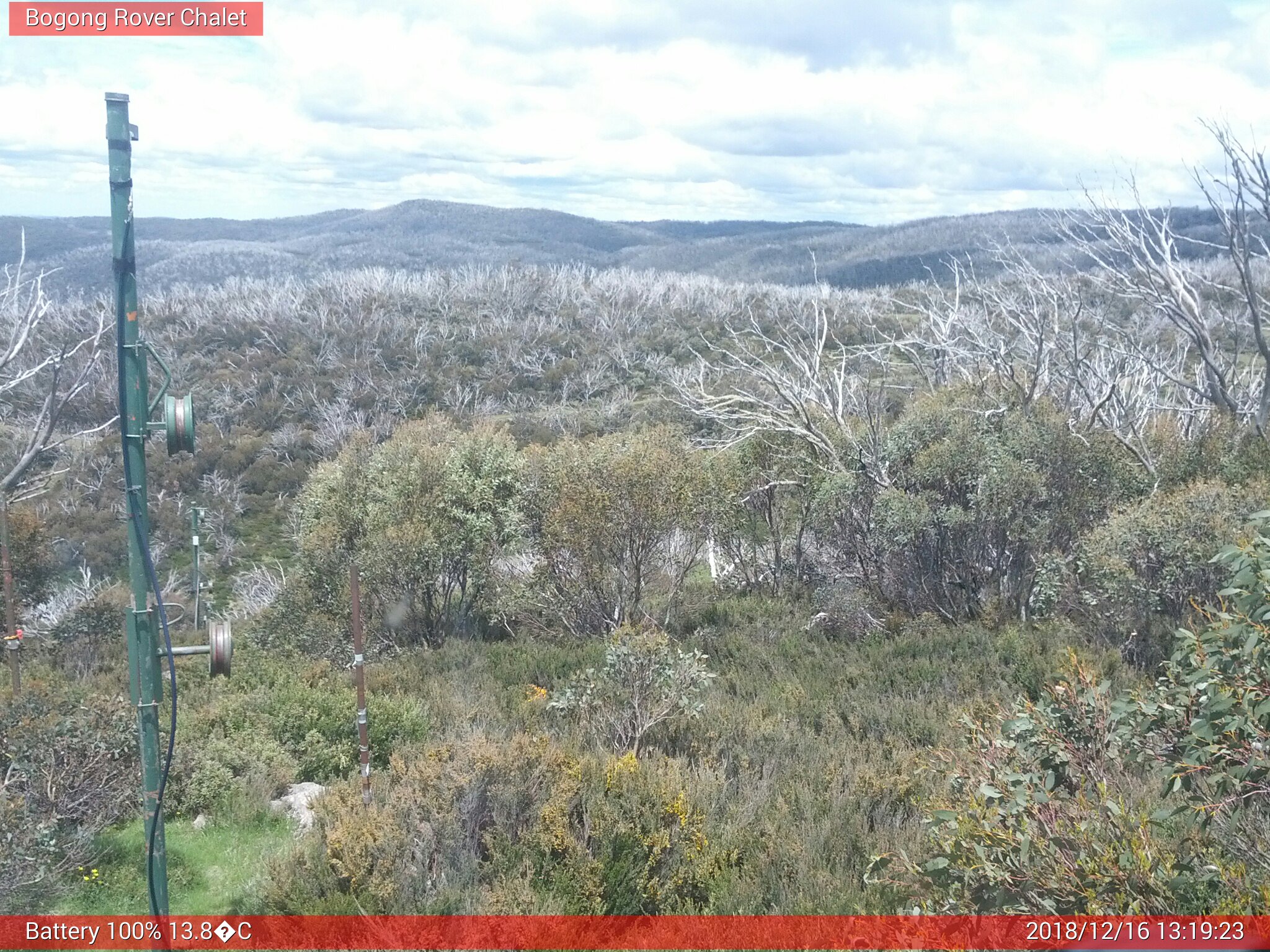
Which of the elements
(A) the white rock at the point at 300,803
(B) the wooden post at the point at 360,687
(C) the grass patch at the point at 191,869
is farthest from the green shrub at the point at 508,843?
(A) the white rock at the point at 300,803

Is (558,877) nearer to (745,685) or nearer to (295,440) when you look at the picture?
(745,685)

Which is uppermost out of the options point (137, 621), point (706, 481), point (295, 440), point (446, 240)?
point (446, 240)

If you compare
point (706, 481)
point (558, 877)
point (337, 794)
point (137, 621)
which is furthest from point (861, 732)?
point (137, 621)

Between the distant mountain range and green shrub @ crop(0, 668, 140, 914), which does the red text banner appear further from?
the distant mountain range

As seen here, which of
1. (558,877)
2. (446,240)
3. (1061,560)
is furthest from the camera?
(446,240)

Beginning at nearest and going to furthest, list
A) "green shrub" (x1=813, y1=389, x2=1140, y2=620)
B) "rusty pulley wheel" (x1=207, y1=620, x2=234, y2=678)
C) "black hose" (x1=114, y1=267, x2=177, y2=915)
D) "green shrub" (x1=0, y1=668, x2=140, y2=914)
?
1. "black hose" (x1=114, y1=267, x2=177, y2=915)
2. "rusty pulley wheel" (x1=207, y1=620, x2=234, y2=678)
3. "green shrub" (x1=0, y1=668, x2=140, y2=914)
4. "green shrub" (x1=813, y1=389, x2=1140, y2=620)

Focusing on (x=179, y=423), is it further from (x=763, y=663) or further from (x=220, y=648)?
(x=763, y=663)

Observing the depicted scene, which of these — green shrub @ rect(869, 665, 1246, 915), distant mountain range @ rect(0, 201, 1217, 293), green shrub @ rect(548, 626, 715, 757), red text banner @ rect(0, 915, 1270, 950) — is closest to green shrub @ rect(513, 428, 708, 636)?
green shrub @ rect(548, 626, 715, 757)
